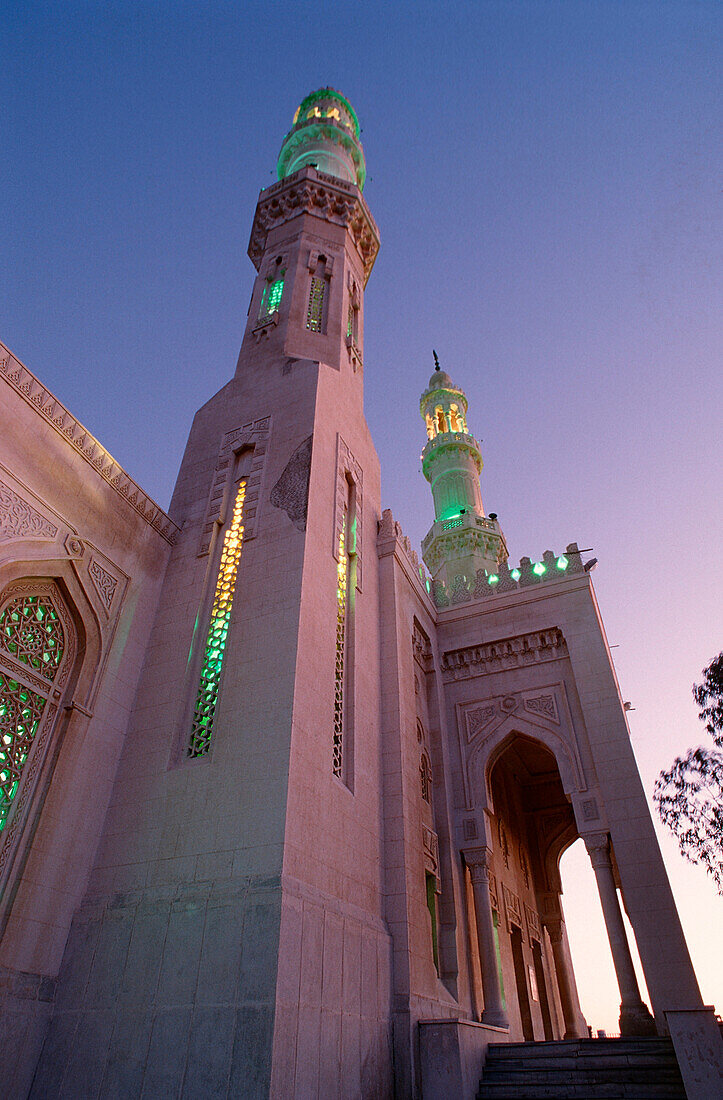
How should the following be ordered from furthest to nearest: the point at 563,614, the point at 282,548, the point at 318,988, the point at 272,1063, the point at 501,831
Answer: the point at 501,831
the point at 563,614
the point at 282,548
the point at 318,988
the point at 272,1063

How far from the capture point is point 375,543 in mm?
11727

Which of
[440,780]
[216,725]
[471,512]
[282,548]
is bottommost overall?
[216,725]

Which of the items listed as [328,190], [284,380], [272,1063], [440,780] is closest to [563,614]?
[440,780]

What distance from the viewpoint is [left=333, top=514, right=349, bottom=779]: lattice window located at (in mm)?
8448

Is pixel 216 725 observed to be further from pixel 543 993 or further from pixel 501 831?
pixel 543 993

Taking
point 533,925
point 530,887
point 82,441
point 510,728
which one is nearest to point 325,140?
point 82,441

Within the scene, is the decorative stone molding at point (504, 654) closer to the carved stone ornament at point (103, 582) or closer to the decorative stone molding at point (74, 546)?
the carved stone ornament at point (103, 582)

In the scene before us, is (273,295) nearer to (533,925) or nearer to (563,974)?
(533,925)

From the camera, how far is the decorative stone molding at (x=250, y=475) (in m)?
9.81

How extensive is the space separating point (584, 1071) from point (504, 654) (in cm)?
636

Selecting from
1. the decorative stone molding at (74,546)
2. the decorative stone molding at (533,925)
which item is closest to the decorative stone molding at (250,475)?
the decorative stone molding at (74,546)

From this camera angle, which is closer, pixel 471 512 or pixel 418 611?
pixel 418 611

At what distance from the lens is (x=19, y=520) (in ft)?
24.4

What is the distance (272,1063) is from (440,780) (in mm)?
6371
